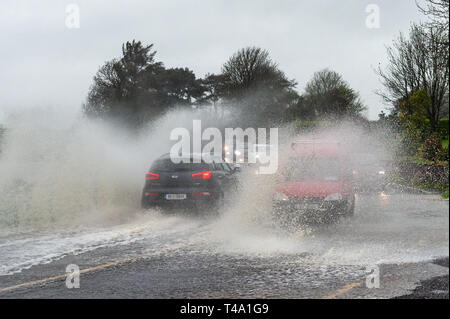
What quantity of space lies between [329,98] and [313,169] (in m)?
65.2

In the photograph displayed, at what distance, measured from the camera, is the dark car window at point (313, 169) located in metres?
11.9

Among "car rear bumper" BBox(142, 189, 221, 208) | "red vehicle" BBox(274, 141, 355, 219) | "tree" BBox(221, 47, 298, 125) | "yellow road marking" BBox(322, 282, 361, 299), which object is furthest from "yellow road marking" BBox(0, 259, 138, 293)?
"tree" BBox(221, 47, 298, 125)

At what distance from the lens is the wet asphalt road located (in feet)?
19.7

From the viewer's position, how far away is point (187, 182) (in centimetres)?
1291

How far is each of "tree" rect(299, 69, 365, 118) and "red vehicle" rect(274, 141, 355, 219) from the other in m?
59.2

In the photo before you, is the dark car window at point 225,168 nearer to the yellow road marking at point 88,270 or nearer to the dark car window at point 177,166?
the dark car window at point 177,166

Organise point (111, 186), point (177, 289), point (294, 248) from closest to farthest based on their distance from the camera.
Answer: point (177, 289) → point (294, 248) → point (111, 186)

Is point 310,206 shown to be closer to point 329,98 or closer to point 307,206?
point 307,206

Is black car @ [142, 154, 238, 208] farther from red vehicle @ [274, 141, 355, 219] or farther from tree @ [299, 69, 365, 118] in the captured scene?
tree @ [299, 69, 365, 118]

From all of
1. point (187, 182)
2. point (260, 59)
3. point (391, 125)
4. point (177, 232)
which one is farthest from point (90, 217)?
point (260, 59)

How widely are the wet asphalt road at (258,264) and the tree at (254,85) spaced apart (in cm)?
5852
